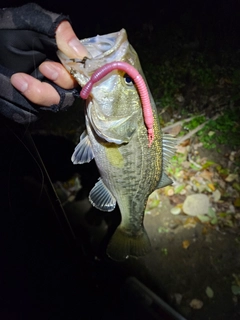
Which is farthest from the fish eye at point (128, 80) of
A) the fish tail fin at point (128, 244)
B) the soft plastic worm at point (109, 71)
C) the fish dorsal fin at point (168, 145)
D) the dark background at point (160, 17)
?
the dark background at point (160, 17)

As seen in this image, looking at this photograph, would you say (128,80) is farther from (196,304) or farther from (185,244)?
(196,304)

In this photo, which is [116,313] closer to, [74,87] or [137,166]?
[137,166]

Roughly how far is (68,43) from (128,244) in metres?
1.73

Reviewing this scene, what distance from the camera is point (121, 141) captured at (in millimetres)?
1748

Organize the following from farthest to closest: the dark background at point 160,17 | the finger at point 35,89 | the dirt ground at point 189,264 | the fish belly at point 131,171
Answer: the dark background at point 160,17 < the dirt ground at point 189,264 < the fish belly at point 131,171 < the finger at point 35,89

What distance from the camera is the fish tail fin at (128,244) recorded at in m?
2.42

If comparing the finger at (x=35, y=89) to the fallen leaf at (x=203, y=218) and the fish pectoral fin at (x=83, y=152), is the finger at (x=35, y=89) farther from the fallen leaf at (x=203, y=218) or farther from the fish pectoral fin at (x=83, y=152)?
the fallen leaf at (x=203, y=218)

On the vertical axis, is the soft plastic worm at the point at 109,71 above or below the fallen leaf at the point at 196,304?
above

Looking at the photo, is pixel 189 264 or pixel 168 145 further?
pixel 189 264

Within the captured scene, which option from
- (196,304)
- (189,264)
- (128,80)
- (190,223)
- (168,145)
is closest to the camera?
(128,80)

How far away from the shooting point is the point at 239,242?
11.5 feet

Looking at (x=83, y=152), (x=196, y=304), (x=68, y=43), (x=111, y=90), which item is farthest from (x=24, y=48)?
(x=196, y=304)

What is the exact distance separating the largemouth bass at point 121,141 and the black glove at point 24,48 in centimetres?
16

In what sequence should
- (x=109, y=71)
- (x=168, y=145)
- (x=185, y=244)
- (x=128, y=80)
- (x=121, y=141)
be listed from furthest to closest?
(x=185, y=244) → (x=168, y=145) → (x=121, y=141) → (x=128, y=80) → (x=109, y=71)
